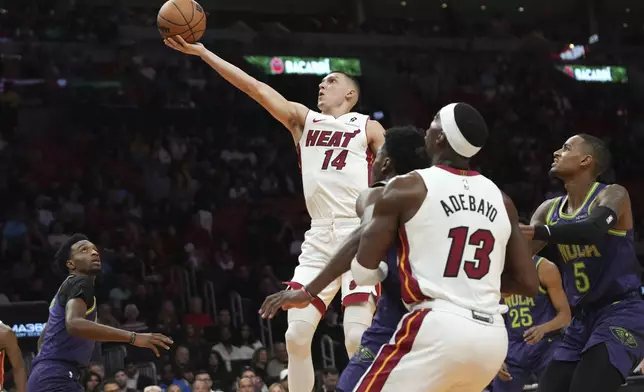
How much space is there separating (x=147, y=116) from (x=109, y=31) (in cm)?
183

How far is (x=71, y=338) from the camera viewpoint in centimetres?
740

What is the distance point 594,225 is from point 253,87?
261 cm

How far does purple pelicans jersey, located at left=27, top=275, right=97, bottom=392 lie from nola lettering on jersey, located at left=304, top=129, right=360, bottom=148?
206 centimetres

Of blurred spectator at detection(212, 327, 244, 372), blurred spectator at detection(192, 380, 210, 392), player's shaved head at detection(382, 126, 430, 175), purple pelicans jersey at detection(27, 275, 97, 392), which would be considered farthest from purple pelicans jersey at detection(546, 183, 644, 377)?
blurred spectator at detection(212, 327, 244, 372)

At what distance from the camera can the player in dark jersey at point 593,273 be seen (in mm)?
5969

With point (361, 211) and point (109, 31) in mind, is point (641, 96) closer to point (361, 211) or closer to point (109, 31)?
point (109, 31)

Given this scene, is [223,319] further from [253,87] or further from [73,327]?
[253,87]

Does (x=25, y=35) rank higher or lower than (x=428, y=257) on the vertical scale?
higher

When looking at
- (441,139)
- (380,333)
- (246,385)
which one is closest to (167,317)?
(246,385)

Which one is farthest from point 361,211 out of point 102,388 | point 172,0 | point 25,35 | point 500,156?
point 500,156

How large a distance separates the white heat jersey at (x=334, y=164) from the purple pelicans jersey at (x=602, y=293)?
1.54m

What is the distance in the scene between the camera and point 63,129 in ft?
59.8

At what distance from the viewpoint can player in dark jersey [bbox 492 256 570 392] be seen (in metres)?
8.50

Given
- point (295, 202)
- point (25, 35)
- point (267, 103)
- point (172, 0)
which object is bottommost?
point (295, 202)
